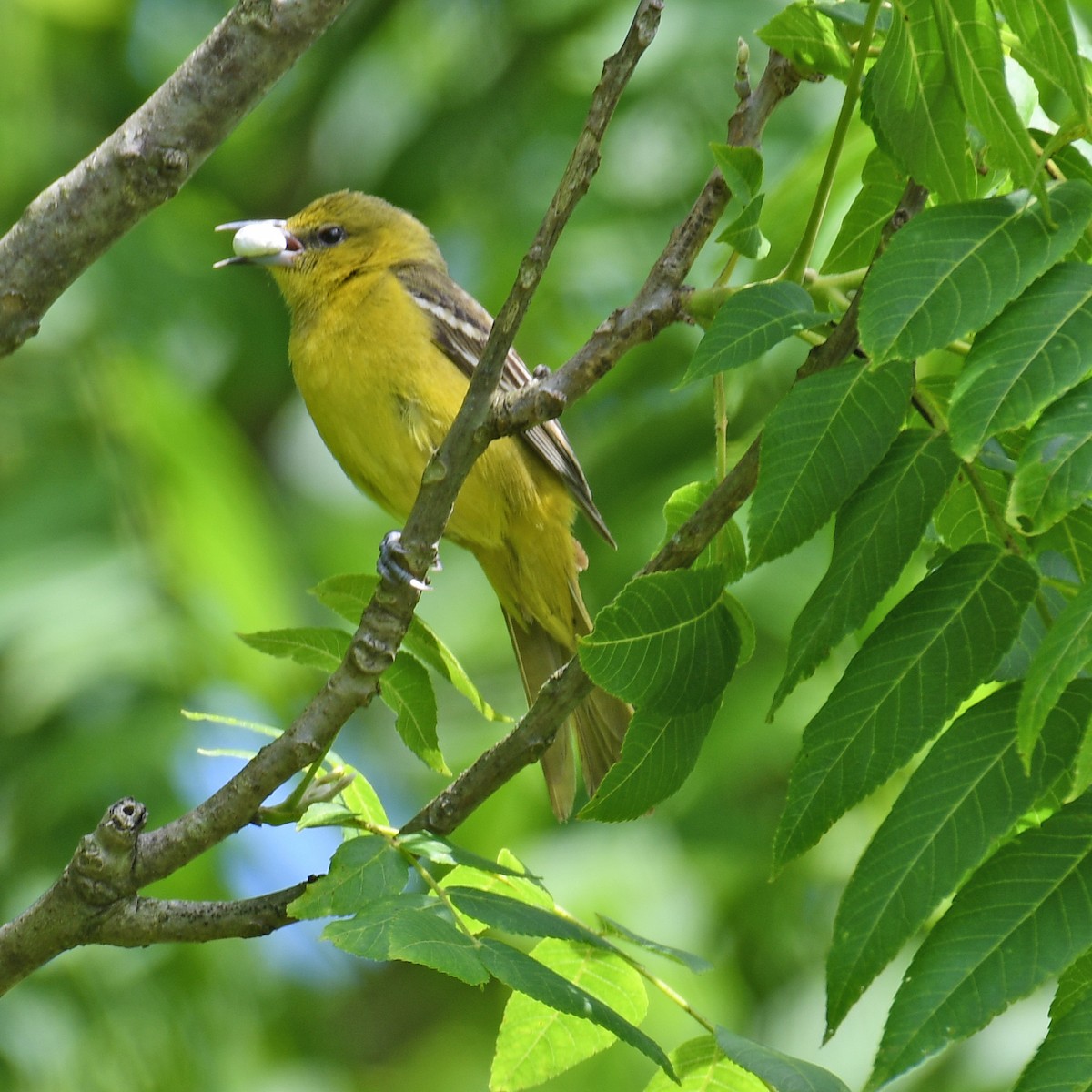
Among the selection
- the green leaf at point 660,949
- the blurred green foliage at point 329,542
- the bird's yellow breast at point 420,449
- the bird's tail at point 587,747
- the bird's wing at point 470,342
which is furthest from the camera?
the blurred green foliage at point 329,542

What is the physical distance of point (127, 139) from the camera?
3.04 m

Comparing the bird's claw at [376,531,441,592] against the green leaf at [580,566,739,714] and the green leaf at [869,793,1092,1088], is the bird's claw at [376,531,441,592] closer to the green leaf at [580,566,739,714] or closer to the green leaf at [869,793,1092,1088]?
the green leaf at [580,566,739,714]

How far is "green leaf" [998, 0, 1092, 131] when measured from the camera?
225 cm

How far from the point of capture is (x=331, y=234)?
626 centimetres

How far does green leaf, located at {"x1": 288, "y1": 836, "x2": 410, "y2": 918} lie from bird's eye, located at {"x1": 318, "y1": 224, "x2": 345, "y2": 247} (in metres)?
3.92

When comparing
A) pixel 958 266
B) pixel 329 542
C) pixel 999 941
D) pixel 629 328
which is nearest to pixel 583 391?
pixel 629 328

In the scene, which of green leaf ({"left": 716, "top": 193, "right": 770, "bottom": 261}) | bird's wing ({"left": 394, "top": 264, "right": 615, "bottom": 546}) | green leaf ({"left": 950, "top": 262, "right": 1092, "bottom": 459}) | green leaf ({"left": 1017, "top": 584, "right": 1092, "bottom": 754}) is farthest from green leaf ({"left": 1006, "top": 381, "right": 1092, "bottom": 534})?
bird's wing ({"left": 394, "top": 264, "right": 615, "bottom": 546})

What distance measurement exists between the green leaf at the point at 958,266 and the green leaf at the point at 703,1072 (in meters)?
1.36

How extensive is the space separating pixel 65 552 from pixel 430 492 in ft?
15.6

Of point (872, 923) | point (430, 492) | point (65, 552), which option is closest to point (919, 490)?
point (872, 923)

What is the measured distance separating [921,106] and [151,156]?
5.03 feet

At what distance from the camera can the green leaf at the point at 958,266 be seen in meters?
2.22

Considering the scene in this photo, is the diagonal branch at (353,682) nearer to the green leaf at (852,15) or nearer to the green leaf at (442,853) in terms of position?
the green leaf at (442,853)

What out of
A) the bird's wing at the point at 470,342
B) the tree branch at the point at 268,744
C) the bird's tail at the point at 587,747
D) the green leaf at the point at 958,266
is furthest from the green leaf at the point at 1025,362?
the bird's wing at the point at 470,342
